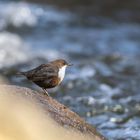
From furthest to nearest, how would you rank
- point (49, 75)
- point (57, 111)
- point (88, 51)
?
point (88, 51)
point (49, 75)
point (57, 111)

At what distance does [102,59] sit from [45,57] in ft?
3.56

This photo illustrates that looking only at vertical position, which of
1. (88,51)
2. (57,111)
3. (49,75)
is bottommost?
(57,111)

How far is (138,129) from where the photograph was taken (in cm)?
769

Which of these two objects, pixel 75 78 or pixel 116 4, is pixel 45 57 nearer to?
pixel 75 78

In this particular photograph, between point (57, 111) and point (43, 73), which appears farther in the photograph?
point (43, 73)

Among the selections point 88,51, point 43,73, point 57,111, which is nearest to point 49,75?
point 43,73

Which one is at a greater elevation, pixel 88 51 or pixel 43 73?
pixel 88 51

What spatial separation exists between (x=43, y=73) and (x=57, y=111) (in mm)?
605

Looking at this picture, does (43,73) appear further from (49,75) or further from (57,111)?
(57,111)

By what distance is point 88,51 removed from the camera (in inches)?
512

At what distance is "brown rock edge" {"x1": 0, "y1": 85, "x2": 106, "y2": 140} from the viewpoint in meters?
5.86

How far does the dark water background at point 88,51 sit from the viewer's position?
8.81 meters

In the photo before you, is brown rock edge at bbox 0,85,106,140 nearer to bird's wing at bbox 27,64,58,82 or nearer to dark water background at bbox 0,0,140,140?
bird's wing at bbox 27,64,58,82

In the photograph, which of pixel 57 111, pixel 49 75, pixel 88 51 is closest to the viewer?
pixel 57 111
